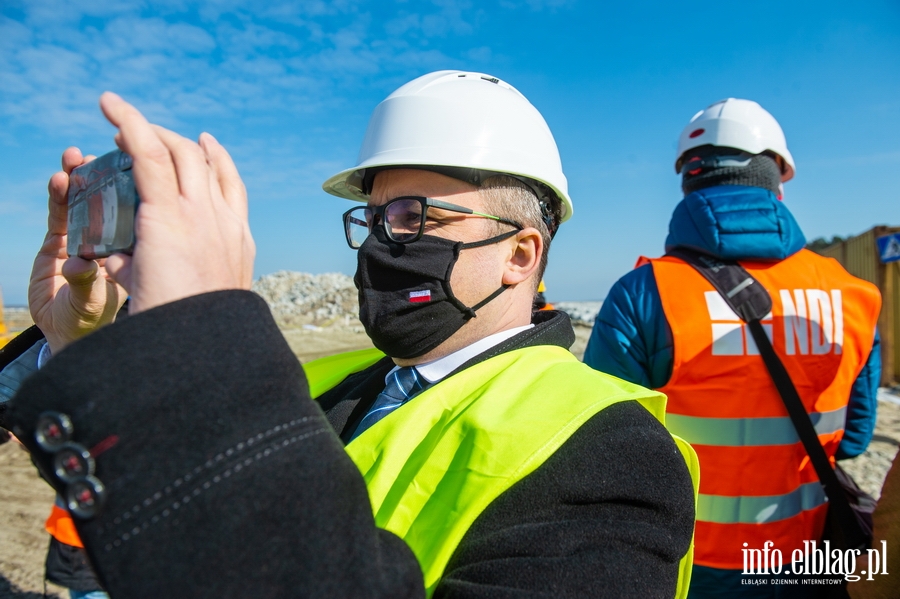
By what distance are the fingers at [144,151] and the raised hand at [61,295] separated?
94cm

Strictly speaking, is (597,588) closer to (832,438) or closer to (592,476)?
(592,476)

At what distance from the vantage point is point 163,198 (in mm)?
981

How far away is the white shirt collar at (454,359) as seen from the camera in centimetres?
197

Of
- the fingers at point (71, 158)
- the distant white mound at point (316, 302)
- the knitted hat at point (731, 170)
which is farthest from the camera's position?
the distant white mound at point (316, 302)

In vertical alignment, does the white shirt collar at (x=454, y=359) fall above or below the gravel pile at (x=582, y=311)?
above

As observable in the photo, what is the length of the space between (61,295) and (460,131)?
1.46 metres

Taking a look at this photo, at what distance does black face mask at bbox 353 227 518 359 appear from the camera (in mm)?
1997

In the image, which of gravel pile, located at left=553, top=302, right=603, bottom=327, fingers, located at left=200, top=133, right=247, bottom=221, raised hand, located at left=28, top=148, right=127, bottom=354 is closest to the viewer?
fingers, located at left=200, top=133, right=247, bottom=221

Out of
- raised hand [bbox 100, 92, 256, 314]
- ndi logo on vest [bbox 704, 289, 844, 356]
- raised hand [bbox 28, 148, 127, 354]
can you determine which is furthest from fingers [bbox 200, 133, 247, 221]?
ndi logo on vest [bbox 704, 289, 844, 356]

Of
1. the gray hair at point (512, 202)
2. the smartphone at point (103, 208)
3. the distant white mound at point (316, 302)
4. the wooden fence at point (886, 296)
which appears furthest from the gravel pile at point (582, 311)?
the smartphone at point (103, 208)

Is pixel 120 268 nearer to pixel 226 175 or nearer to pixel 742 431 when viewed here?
pixel 226 175

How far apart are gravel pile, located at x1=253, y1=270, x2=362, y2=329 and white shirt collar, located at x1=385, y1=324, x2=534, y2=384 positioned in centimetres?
1797

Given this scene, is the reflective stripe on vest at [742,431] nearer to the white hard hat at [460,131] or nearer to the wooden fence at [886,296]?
the white hard hat at [460,131]
